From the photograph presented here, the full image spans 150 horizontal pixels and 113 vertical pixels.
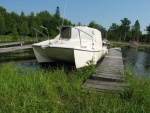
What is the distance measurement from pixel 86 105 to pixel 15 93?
1.71 metres

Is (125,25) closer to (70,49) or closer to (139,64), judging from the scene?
(139,64)

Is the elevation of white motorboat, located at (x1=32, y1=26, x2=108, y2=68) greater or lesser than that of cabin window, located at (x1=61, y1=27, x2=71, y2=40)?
lesser

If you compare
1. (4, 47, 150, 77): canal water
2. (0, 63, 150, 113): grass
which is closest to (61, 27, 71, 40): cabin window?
(4, 47, 150, 77): canal water

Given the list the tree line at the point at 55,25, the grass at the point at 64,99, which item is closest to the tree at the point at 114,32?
the tree line at the point at 55,25

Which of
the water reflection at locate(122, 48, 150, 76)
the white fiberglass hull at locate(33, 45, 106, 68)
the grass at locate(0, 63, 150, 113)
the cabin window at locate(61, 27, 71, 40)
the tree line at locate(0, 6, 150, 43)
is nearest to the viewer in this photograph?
the grass at locate(0, 63, 150, 113)

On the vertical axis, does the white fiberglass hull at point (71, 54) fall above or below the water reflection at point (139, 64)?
above

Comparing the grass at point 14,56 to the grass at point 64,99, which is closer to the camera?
the grass at point 64,99

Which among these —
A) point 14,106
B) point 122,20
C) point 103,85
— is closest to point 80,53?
point 103,85

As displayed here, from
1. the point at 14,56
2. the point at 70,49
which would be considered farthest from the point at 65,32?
the point at 14,56

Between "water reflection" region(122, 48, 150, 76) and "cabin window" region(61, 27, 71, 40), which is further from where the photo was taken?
"cabin window" region(61, 27, 71, 40)

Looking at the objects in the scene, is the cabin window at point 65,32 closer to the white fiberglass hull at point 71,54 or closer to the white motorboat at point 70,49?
the white motorboat at point 70,49

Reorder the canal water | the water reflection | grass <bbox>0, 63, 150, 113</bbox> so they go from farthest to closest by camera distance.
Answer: the water reflection < the canal water < grass <bbox>0, 63, 150, 113</bbox>

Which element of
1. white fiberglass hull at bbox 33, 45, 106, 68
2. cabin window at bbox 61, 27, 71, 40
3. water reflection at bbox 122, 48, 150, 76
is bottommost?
water reflection at bbox 122, 48, 150, 76

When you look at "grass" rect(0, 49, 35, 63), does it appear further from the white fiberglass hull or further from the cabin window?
the cabin window
